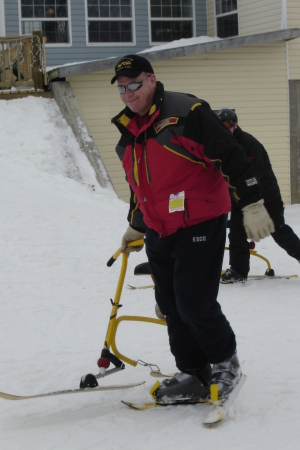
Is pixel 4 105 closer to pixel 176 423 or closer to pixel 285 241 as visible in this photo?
pixel 285 241

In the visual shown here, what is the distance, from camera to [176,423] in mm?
2904

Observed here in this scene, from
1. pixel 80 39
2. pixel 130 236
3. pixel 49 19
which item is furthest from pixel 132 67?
pixel 49 19

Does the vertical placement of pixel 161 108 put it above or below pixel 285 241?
above

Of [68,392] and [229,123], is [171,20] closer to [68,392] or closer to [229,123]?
[229,123]

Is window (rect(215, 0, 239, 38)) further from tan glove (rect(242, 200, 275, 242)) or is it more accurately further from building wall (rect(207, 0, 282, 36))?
tan glove (rect(242, 200, 275, 242))

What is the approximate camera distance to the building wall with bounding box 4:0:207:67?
15.1m

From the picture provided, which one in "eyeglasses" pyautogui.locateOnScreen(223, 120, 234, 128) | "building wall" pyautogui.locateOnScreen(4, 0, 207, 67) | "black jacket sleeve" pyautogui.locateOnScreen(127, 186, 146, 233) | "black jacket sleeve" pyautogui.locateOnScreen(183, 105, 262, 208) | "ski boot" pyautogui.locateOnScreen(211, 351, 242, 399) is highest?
"building wall" pyautogui.locateOnScreen(4, 0, 207, 67)

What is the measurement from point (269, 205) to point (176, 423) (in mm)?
3646

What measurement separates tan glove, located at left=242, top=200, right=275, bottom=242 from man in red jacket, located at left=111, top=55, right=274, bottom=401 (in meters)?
0.01

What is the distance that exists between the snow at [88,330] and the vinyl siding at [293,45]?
16.9ft

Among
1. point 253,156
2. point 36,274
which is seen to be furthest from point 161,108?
point 36,274

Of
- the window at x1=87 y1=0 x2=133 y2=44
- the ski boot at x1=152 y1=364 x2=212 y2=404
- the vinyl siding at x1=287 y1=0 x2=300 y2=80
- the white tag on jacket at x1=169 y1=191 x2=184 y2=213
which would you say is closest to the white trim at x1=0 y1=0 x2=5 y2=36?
the window at x1=87 y1=0 x2=133 y2=44

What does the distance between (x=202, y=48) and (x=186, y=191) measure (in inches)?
434

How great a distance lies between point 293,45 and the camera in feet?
46.6
